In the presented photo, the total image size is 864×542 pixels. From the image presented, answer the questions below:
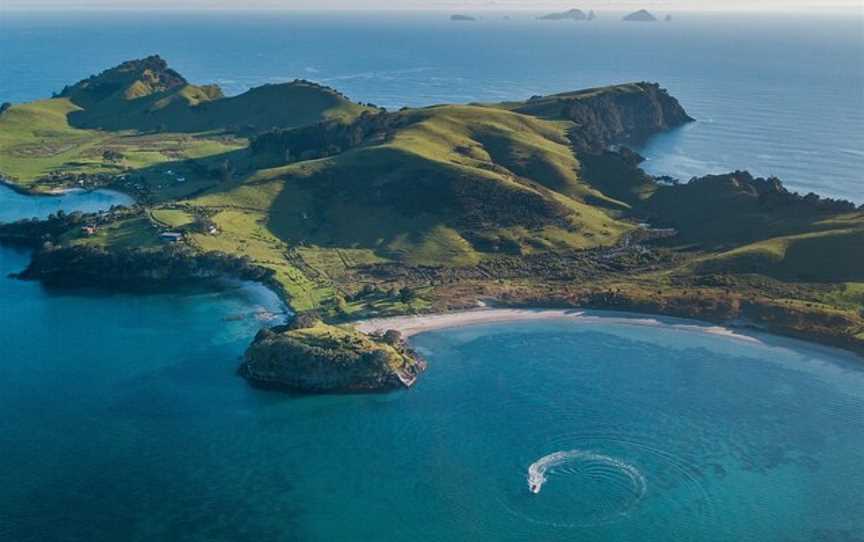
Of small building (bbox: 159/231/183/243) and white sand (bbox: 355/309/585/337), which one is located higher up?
small building (bbox: 159/231/183/243)

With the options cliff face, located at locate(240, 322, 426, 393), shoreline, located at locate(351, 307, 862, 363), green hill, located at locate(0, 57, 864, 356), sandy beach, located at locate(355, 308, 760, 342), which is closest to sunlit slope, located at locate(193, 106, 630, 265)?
green hill, located at locate(0, 57, 864, 356)

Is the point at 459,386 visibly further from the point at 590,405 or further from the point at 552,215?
the point at 552,215

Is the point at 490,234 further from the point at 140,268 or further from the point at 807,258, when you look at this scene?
the point at 140,268

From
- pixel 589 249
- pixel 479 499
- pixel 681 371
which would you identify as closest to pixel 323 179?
pixel 589 249

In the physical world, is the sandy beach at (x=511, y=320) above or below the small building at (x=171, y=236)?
below

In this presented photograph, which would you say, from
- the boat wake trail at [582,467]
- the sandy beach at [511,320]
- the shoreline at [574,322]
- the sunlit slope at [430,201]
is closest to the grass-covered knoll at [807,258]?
the shoreline at [574,322]

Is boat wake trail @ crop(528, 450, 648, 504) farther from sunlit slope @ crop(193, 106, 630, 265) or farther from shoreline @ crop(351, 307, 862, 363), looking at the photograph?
sunlit slope @ crop(193, 106, 630, 265)

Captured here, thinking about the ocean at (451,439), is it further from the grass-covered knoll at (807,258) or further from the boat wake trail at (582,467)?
the grass-covered knoll at (807,258)
